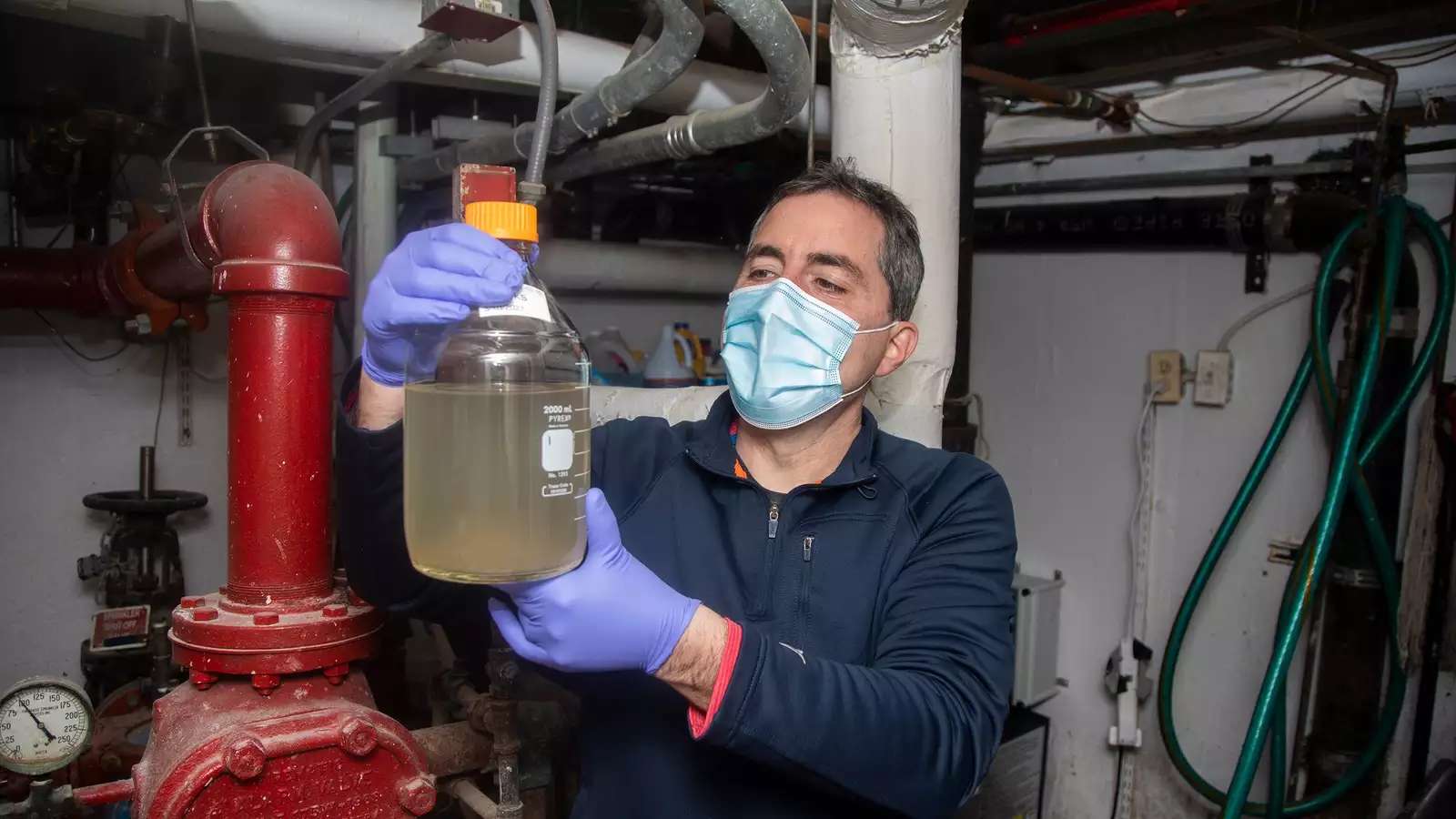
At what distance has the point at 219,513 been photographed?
2588 mm

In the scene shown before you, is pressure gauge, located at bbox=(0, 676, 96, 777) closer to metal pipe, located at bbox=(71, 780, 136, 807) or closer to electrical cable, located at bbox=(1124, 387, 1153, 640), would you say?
metal pipe, located at bbox=(71, 780, 136, 807)

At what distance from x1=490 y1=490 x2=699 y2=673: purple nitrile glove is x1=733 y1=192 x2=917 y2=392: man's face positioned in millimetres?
522

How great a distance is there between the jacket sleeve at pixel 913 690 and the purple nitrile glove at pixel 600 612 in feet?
0.24

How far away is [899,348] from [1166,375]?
178cm

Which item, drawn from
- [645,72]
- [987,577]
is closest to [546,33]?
[645,72]

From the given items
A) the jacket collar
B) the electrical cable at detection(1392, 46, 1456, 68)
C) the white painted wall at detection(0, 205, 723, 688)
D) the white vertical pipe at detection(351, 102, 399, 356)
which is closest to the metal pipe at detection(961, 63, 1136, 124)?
the electrical cable at detection(1392, 46, 1456, 68)

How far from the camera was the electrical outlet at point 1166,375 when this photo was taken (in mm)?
2820

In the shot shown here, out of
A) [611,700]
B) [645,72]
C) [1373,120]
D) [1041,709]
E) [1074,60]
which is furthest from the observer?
[1041,709]

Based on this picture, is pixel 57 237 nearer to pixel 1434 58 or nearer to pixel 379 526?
pixel 379 526

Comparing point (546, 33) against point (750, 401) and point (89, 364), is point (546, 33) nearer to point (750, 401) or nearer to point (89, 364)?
point (750, 401)

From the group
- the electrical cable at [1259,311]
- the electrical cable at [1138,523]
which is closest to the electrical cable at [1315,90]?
the electrical cable at [1259,311]

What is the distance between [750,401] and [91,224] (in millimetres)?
1979

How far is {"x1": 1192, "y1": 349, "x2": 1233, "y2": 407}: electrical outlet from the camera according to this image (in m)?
2.72

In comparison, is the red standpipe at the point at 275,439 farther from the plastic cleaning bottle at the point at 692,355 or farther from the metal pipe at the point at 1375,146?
the metal pipe at the point at 1375,146
